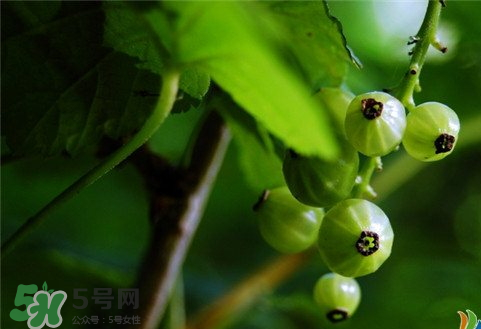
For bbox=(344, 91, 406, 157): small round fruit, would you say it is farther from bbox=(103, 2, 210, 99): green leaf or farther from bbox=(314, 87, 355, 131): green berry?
bbox=(103, 2, 210, 99): green leaf

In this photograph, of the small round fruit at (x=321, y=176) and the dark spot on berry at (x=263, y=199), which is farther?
the dark spot on berry at (x=263, y=199)

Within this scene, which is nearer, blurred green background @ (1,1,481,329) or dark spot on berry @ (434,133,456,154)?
dark spot on berry @ (434,133,456,154)

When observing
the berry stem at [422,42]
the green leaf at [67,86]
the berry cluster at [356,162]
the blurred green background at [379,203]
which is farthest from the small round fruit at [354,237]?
the blurred green background at [379,203]

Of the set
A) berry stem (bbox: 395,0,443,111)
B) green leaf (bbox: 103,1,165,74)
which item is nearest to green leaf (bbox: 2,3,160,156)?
green leaf (bbox: 103,1,165,74)

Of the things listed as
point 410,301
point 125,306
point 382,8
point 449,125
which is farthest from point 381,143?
point 410,301

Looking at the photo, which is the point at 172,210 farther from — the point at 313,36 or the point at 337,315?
the point at 313,36

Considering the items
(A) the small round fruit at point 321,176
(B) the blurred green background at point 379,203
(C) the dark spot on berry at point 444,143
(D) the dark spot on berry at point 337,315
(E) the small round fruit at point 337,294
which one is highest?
(C) the dark spot on berry at point 444,143

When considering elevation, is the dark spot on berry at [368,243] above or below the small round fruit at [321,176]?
below

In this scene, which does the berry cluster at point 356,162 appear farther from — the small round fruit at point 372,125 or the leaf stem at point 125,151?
the leaf stem at point 125,151
